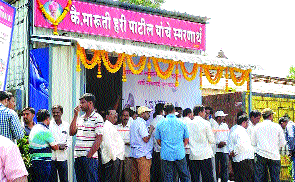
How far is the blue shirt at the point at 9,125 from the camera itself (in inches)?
248

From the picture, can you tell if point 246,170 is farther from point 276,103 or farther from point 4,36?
point 4,36

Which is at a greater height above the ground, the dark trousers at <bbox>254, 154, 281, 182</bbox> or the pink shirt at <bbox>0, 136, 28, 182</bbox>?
the pink shirt at <bbox>0, 136, 28, 182</bbox>

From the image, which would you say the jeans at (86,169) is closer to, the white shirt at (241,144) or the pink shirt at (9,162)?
the white shirt at (241,144)

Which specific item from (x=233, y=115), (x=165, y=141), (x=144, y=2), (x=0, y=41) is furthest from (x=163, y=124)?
(x=144, y=2)

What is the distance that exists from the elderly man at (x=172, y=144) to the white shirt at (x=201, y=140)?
0.55 m

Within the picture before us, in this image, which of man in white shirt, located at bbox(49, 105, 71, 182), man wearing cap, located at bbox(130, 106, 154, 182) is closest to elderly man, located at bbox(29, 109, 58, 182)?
man in white shirt, located at bbox(49, 105, 71, 182)

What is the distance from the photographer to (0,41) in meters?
6.97

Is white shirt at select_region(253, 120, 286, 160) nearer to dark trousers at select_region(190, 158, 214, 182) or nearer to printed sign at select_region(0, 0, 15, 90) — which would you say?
dark trousers at select_region(190, 158, 214, 182)

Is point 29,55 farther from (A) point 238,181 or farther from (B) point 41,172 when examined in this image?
(A) point 238,181

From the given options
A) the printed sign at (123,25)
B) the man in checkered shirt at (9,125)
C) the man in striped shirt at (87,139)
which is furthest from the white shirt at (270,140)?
the man in checkered shirt at (9,125)

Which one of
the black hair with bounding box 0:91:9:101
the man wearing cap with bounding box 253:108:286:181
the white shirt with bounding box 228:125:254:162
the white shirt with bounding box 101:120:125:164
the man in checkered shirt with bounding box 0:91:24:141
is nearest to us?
the man in checkered shirt with bounding box 0:91:24:141

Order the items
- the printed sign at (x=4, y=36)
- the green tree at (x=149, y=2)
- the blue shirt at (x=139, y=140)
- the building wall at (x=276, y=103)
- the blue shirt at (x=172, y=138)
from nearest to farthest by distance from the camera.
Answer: the printed sign at (x=4, y=36), the blue shirt at (x=172, y=138), the blue shirt at (x=139, y=140), the building wall at (x=276, y=103), the green tree at (x=149, y=2)

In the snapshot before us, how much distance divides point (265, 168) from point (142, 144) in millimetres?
2360

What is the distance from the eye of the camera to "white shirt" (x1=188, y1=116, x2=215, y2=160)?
351 inches
